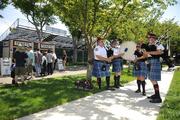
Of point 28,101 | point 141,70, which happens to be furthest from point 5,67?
point 28,101

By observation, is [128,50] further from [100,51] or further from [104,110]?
[104,110]

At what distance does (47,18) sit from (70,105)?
31706mm

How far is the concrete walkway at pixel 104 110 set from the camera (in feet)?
25.3

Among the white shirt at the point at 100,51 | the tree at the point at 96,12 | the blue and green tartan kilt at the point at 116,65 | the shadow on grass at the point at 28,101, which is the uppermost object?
the tree at the point at 96,12

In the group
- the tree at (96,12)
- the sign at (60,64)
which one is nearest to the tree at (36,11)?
the sign at (60,64)

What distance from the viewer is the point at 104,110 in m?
8.67

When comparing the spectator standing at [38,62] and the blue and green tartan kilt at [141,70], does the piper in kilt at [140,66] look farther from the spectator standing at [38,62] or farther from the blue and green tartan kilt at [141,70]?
the spectator standing at [38,62]

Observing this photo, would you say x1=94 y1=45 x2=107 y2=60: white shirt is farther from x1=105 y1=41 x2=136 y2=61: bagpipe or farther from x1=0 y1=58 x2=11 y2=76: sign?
x1=0 y1=58 x2=11 y2=76: sign

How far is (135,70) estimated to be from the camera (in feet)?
41.1

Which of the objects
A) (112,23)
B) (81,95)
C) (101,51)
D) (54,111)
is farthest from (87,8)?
(54,111)

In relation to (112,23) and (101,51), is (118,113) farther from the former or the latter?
(112,23)

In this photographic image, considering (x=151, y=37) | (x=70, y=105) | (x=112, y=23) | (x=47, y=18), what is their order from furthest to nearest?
(x=47, y=18) → (x=112, y=23) → (x=151, y=37) → (x=70, y=105)

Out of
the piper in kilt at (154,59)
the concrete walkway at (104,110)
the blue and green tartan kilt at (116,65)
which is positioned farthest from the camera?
the blue and green tartan kilt at (116,65)

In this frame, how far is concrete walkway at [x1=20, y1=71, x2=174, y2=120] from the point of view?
7715mm
